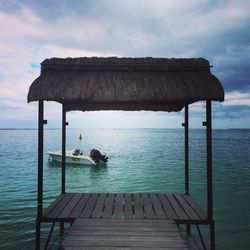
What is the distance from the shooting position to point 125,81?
720 cm

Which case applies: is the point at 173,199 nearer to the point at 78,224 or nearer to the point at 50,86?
the point at 78,224

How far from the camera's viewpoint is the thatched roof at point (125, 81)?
6863mm

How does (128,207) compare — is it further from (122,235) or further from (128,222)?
(122,235)

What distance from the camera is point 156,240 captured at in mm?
5914

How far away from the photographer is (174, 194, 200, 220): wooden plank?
23.1 feet

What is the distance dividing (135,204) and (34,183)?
62.3ft

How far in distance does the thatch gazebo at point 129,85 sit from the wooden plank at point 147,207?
0.42 ft

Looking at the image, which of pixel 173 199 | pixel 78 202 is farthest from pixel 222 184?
pixel 78 202

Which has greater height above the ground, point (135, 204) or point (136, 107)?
point (136, 107)

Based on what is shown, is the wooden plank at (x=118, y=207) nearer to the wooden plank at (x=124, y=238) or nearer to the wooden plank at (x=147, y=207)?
the wooden plank at (x=147, y=207)

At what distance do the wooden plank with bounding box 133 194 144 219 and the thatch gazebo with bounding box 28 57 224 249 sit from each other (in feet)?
1.19

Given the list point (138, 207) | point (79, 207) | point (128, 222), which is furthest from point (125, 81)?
point (79, 207)

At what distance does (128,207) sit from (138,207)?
0.85ft

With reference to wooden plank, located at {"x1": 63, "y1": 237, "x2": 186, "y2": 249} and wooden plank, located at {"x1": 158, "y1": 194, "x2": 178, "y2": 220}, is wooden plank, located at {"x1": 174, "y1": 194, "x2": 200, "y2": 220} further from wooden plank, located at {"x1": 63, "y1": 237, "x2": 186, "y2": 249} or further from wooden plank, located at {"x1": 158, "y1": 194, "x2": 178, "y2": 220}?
wooden plank, located at {"x1": 63, "y1": 237, "x2": 186, "y2": 249}
